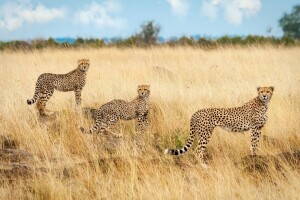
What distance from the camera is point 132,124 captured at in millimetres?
6363

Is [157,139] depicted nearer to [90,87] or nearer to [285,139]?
[285,139]

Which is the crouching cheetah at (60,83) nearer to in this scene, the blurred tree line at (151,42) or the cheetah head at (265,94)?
the cheetah head at (265,94)

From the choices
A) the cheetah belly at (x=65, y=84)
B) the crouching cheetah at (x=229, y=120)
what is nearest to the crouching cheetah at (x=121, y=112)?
the crouching cheetah at (x=229, y=120)

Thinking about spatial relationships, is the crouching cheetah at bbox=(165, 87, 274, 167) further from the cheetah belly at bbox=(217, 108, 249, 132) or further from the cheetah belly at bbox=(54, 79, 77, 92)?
the cheetah belly at bbox=(54, 79, 77, 92)

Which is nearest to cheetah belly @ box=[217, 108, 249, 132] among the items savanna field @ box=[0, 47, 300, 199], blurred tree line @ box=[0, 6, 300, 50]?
savanna field @ box=[0, 47, 300, 199]

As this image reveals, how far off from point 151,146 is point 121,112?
0.67 m

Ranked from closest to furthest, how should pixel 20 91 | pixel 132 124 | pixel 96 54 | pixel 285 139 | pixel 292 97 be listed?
pixel 285 139 < pixel 132 124 < pixel 292 97 < pixel 20 91 < pixel 96 54

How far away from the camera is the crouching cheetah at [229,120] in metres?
4.97

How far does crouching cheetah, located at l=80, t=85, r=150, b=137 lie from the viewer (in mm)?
5852

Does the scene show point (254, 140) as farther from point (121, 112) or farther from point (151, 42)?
point (151, 42)

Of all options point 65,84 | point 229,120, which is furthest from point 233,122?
point 65,84

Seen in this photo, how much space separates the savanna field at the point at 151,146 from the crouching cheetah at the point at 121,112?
15cm

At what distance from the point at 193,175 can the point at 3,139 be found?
2.41 metres

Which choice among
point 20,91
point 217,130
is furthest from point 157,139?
point 20,91
